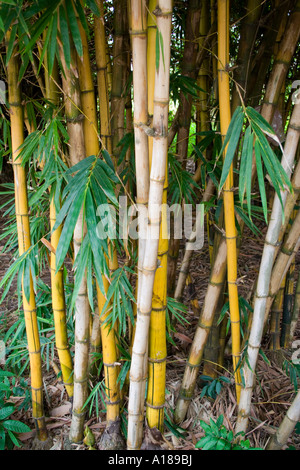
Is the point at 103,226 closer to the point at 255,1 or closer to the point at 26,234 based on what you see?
the point at 26,234

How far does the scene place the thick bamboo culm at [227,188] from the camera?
33.6 inches

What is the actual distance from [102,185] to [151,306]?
33cm

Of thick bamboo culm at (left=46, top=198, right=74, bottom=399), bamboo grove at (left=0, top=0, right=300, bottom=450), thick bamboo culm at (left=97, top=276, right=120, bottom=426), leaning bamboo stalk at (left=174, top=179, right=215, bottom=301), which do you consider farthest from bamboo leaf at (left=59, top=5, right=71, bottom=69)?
leaning bamboo stalk at (left=174, top=179, right=215, bottom=301)

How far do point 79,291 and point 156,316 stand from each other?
0.71 ft

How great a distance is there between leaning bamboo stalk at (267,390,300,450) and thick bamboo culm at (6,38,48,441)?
70cm

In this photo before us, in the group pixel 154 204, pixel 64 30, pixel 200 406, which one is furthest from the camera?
pixel 200 406

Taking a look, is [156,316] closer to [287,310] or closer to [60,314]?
[60,314]

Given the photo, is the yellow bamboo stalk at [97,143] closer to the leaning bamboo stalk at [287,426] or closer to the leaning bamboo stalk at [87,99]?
the leaning bamboo stalk at [87,99]

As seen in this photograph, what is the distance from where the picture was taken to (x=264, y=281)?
1.00 meters

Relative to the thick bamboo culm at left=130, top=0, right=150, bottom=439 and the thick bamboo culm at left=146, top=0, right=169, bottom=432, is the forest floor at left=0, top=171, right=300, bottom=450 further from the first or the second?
the thick bamboo culm at left=130, top=0, right=150, bottom=439

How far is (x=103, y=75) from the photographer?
3.07ft

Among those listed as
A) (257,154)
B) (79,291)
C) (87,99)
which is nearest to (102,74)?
(87,99)

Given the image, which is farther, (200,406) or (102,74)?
(200,406)

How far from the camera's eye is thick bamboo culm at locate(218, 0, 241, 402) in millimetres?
854
